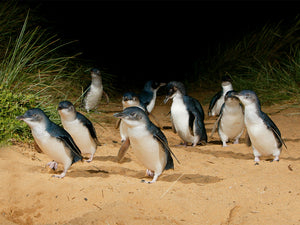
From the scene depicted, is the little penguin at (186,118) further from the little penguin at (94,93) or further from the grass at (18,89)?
the little penguin at (94,93)

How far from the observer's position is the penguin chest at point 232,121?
582cm

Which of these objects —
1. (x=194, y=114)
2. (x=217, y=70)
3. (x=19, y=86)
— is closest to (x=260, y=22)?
(x=217, y=70)

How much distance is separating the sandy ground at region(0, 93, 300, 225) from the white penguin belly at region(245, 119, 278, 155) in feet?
0.54

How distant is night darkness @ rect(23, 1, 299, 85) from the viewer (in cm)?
1170

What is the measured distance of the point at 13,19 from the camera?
7660 mm

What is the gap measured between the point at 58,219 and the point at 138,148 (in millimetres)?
1044

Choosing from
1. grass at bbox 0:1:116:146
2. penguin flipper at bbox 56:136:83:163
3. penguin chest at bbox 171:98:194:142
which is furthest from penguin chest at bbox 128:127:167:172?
penguin chest at bbox 171:98:194:142

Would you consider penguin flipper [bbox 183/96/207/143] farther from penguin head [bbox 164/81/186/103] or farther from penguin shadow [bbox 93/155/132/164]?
penguin shadow [bbox 93/155/132/164]

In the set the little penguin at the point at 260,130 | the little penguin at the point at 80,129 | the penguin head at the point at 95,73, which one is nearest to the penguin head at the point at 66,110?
the little penguin at the point at 80,129

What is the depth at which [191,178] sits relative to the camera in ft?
14.0

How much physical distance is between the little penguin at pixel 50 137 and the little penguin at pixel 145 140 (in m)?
0.65

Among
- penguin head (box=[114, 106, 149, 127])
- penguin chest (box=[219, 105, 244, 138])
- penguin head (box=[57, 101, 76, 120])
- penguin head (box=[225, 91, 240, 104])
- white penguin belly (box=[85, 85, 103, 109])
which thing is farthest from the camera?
white penguin belly (box=[85, 85, 103, 109])

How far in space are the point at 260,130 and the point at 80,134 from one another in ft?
6.70

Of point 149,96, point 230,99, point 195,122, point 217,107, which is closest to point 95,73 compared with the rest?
point 149,96
